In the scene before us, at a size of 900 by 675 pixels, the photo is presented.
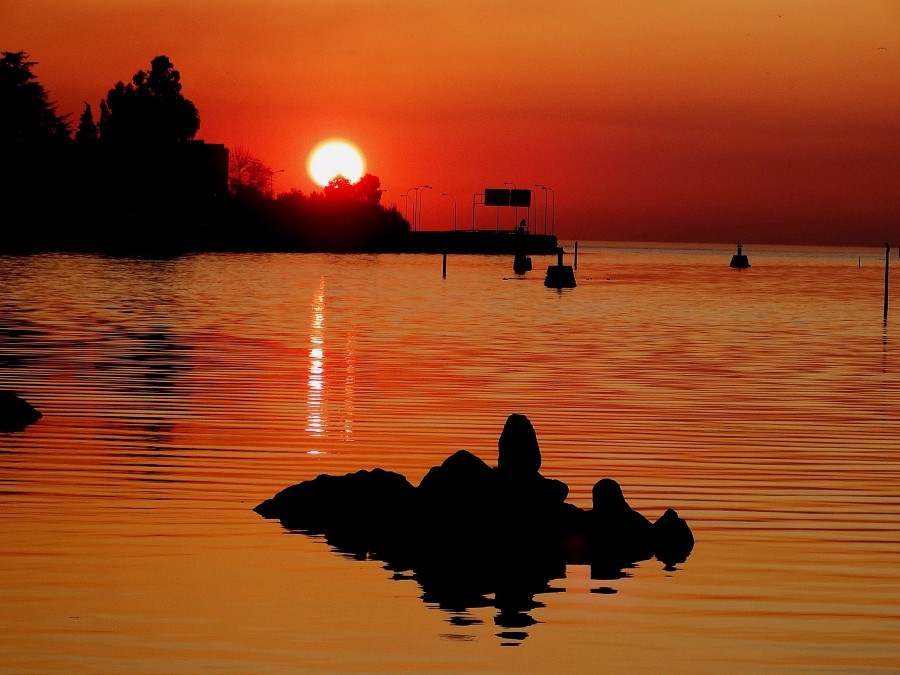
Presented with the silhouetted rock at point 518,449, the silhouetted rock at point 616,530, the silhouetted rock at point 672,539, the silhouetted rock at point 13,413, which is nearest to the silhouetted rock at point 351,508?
the silhouetted rock at point 518,449

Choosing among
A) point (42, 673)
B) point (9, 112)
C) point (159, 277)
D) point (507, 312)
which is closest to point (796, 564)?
point (42, 673)

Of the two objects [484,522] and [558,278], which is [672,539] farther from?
[558,278]

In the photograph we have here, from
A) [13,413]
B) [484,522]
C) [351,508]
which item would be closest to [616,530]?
[484,522]

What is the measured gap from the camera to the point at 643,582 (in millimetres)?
19094

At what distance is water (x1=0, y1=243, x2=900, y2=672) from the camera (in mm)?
15898

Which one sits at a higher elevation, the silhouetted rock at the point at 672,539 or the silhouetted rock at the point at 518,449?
the silhouetted rock at the point at 518,449

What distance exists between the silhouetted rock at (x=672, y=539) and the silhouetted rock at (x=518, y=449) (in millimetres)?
2117

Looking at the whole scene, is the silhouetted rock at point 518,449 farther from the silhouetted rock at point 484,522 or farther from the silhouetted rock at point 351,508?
the silhouetted rock at point 351,508

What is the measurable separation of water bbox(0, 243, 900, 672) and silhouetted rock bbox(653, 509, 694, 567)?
1.06 ft

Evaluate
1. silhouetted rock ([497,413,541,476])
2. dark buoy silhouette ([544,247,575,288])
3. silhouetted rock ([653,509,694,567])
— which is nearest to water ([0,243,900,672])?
silhouetted rock ([653,509,694,567])

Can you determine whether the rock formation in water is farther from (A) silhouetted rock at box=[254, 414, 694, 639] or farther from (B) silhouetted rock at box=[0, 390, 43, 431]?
(B) silhouetted rock at box=[0, 390, 43, 431]

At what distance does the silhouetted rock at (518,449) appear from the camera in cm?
2167

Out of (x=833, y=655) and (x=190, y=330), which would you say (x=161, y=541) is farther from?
(x=190, y=330)

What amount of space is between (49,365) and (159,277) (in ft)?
308
